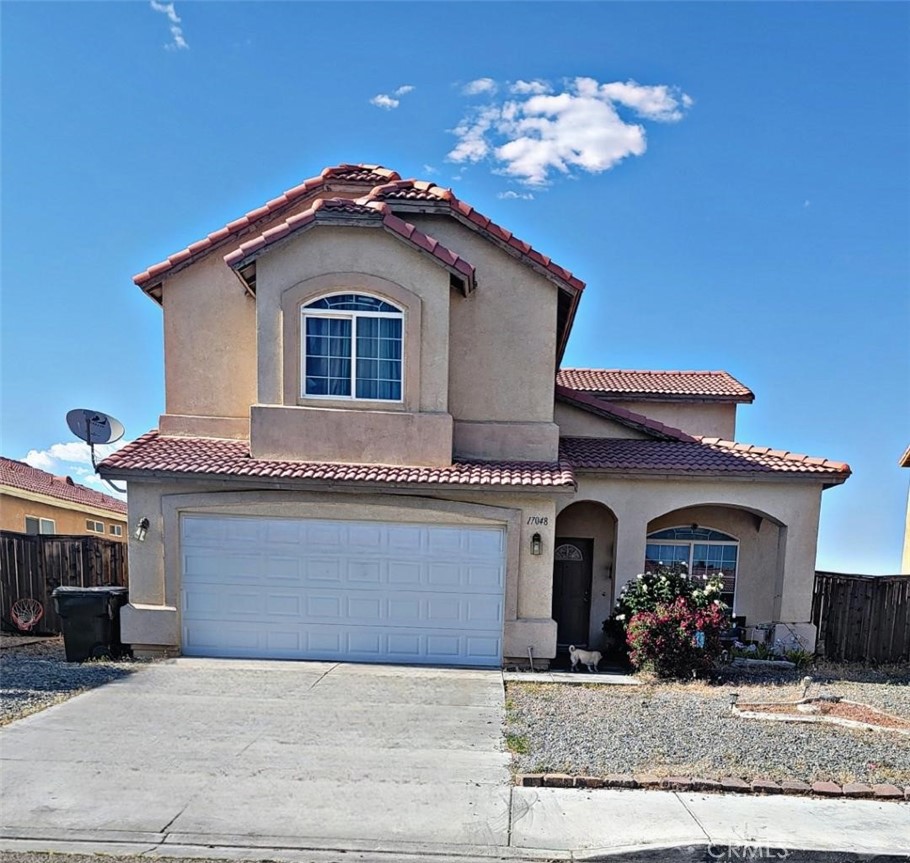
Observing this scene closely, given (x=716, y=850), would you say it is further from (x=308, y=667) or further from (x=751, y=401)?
(x=751, y=401)

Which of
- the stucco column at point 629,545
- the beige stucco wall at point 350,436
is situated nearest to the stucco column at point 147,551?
the beige stucco wall at point 350,436

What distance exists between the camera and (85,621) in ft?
30.6

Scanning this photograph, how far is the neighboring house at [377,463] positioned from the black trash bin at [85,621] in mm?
332

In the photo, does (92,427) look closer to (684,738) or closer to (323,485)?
(323,485)

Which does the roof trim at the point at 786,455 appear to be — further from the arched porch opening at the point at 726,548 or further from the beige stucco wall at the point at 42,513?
the beige stucco wall at the point at 42,513

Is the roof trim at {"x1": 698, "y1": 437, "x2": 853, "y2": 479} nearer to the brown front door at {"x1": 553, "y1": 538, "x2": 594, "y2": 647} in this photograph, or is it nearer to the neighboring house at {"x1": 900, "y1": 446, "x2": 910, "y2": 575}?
the brown front door at {"x1": 553, "y1": 538, "x2": 594, "y2": 647}

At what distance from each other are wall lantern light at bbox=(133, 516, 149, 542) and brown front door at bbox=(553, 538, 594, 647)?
23.3 feet

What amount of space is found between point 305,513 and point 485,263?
5.15 meters

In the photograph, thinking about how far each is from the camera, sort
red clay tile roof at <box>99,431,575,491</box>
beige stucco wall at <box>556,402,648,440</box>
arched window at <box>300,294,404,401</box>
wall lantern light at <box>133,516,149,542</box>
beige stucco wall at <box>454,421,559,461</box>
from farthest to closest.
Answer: beige stucco wall at <box>556,402,648,440</box>, beige stucco wall at <box>454,421,559,461</box>, arched window at <box>300,294,404,401</box>, wall lantern light at <box>133,516,149,542</box>, red clay tile roof at <box>99,431,575,491</box>

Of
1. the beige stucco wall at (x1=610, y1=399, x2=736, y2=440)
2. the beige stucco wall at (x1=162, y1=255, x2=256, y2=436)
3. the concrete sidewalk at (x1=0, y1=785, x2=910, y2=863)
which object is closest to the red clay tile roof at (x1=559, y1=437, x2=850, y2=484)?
the beige stucco wall at (x1=610, y1=399, x2=736, y2=440)

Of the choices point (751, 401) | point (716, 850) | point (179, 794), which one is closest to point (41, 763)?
point (179, 794)

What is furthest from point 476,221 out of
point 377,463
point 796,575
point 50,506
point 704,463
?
point 50,506

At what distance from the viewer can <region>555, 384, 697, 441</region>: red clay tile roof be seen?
39.2 feet

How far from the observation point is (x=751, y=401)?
16781 millimetres
